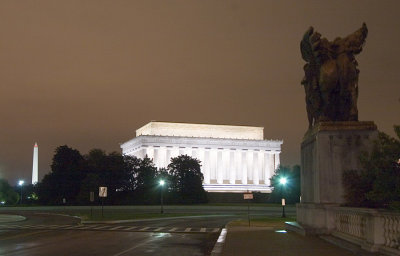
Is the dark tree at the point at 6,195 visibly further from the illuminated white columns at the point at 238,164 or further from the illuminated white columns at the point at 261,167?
the illuminated white columns at the point at 261,167

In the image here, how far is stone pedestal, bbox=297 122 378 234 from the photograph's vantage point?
21844mm

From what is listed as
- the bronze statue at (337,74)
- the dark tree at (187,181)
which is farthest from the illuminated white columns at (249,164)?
the bronze statue at (337,74)

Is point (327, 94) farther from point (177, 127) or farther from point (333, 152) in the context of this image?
point (177, 127)

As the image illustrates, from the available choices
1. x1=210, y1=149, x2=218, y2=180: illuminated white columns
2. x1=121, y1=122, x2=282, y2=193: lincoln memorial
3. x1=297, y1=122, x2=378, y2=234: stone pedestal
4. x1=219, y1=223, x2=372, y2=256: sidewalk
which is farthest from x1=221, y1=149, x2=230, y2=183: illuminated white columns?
x1=219, y1=223, x2=372, y2=256: sidewalk

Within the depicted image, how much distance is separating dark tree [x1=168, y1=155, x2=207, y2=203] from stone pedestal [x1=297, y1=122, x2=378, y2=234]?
87365mm

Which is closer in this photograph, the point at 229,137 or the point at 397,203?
the point at 397,203

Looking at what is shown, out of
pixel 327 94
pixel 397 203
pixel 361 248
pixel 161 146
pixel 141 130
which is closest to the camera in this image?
pixel 397 203

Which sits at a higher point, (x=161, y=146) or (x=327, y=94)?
(x=161, y=146)

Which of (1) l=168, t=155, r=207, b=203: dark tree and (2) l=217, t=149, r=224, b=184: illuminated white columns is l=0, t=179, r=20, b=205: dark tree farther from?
(2) l=217, t=149, r=224, b=184: illuminated white columns

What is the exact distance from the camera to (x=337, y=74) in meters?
23.7

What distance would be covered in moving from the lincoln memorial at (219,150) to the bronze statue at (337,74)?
13840 cm

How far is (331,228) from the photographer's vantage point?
70.8 feet

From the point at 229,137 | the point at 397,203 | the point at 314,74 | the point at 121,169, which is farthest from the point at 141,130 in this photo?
the point at 397,203

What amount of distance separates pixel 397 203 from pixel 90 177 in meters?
100.0
